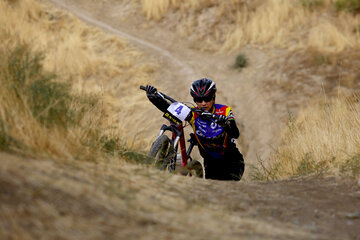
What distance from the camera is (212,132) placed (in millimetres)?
5812

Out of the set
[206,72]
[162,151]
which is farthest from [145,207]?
[206,72]

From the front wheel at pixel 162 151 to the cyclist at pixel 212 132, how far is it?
52 cm

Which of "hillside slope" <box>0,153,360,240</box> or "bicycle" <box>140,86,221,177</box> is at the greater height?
"bicycle" <box>140,86,221,177</box>

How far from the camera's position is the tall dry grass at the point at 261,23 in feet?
52.0

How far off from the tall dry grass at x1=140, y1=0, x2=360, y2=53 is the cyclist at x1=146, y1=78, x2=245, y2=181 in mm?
10213

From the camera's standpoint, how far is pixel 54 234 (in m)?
1.85

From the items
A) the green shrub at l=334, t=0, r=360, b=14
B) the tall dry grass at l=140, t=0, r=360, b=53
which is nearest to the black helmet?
the tall dry grass at l=140, t=0, r=360, b=53

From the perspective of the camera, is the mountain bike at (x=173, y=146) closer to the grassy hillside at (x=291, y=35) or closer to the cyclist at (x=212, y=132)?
the cyclist at (x=212, y=132)

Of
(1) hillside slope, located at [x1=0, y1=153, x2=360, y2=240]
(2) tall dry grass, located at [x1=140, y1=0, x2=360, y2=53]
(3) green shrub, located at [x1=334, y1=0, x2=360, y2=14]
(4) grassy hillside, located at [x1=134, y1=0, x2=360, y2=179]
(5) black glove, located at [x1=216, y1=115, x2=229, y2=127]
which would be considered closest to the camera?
(1) hillside slope, located at [x1=0, y1=153, x2=360, y2=240]

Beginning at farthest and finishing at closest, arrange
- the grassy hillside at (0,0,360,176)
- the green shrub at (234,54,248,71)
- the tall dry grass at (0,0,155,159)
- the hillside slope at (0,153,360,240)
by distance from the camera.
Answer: the green shrub at (234,54,248,71)
the grassy hillside at (0,0,360,176)
the tall dry grass at (0,0,155,159)
the hillside slope at (0,153,360,240)

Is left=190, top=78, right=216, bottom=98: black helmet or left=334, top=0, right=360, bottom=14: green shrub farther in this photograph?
left=334, top=0, right=360, bottom=14: green shrub

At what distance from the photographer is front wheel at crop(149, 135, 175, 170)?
15.7 feet

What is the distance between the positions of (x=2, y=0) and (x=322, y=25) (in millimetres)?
11847

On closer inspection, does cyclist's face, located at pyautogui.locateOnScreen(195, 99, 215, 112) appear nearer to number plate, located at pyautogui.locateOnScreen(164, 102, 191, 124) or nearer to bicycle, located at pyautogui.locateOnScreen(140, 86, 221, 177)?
bicycle, located at pyautogui.locateOnScreen(140, 86, 221, 177)
